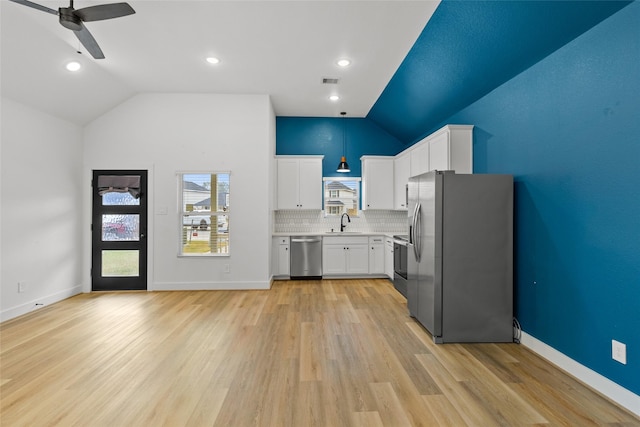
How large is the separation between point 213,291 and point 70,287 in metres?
2.25

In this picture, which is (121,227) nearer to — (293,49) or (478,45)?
(293,49)

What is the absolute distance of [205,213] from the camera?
17.7 feet

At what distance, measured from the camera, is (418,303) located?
3.61 m

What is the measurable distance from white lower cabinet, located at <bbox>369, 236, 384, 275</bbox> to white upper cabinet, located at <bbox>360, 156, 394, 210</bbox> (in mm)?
735

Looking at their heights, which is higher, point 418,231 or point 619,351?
point 418,231

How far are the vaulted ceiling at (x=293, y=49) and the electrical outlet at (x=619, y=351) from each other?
2408 millimetres

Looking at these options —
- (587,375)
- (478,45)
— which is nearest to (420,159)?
(478,45)

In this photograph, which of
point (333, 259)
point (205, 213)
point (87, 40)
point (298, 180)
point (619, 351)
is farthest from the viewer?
point (298, 180)

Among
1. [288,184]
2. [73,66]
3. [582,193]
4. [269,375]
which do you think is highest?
[73,66]

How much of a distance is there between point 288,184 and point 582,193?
4.74 metres

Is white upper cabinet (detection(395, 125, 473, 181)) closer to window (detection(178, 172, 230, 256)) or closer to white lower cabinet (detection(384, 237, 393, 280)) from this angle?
white lower cabinet (detection(384, 237, 393, 280))

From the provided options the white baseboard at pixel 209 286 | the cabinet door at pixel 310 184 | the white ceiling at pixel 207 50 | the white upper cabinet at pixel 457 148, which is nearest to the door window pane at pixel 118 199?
the white ceiling at pixel 207 50

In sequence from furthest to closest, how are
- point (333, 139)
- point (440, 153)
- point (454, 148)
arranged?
point (333, 139) → point (440, 153) → point (454, 148)

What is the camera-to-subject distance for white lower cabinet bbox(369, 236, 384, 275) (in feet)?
19.9
